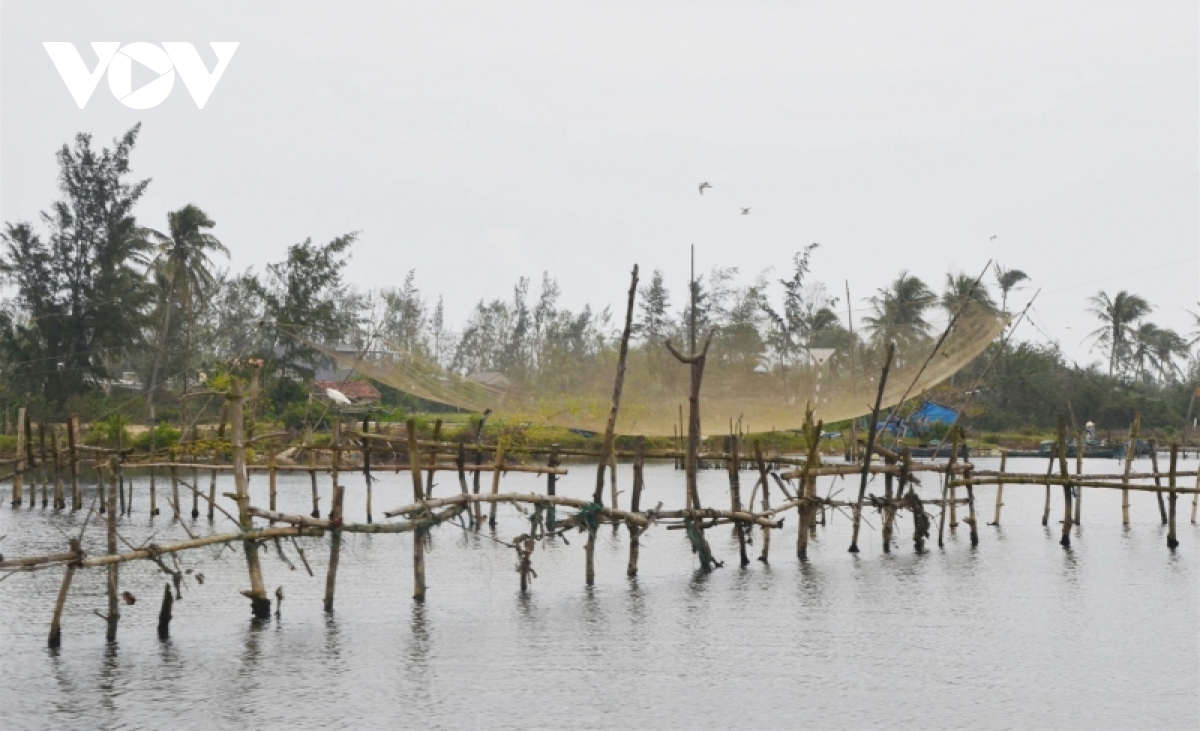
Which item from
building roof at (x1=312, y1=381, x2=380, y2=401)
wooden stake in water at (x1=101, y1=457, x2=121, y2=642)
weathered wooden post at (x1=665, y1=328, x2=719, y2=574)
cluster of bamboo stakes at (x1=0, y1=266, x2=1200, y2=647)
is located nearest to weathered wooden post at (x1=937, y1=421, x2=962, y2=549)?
cluster of bamboo stakes at (x1=0, y1=266, x2=1200, y2=647)

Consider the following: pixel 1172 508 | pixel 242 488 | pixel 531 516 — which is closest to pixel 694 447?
pixel 531 516

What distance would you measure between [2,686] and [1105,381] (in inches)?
1720

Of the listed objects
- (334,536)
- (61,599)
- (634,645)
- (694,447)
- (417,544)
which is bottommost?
(634,645)

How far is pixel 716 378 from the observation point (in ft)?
58.1

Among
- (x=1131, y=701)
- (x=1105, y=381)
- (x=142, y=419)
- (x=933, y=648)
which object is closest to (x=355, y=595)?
(x=933, y=648)

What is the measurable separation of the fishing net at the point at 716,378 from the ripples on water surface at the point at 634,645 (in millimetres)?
2282

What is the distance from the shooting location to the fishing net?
1703cm

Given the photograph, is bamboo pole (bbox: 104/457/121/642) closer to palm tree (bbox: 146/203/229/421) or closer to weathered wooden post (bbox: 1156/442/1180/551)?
weathered wooden post (bbox: 1156/442/1180/551)

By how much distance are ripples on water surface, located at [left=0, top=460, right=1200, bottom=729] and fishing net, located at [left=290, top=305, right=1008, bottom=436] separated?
228cm

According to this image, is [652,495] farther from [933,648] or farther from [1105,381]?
[1105,381]

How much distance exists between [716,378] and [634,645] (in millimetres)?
7636

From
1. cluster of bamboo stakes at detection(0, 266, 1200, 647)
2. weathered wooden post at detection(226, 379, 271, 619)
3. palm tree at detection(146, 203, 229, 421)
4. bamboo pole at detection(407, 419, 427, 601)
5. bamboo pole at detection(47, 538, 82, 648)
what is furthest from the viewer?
palm tree at detection(146, 203, 229, 421)

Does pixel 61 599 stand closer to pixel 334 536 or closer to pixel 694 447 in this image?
pixel 334 536

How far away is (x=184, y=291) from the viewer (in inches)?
1489
